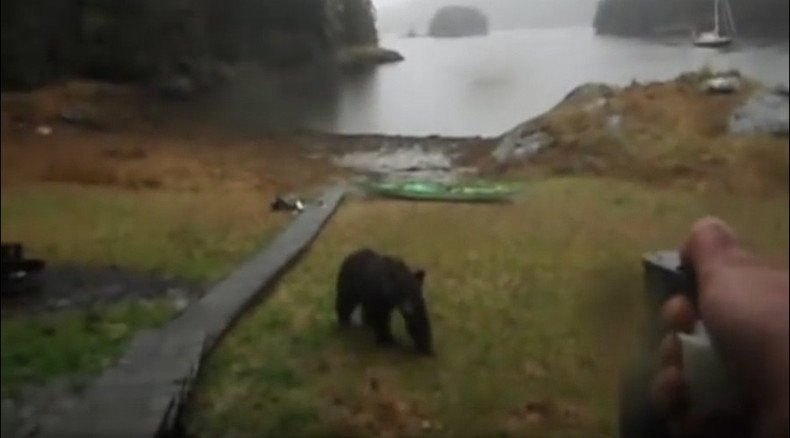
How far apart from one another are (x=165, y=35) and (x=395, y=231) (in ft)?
1.10

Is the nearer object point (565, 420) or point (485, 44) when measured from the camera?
point (565, 420)

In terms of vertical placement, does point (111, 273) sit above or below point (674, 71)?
below

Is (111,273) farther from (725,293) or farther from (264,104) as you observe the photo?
(725,293)

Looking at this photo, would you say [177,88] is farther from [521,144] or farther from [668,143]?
[668,143]

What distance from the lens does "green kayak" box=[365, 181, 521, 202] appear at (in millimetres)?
1200

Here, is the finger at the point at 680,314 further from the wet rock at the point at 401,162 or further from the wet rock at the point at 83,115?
the wet rock at the point at 83,115

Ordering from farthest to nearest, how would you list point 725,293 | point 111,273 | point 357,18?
point 357,18, point 111,273, point 725,293

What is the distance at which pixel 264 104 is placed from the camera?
48.7 inches

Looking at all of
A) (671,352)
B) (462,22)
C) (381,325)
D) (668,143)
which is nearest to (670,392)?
(671,352)

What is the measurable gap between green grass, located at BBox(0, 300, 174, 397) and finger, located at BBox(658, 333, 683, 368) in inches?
21.0

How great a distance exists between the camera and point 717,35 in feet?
3.89

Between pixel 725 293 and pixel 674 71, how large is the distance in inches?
11.2

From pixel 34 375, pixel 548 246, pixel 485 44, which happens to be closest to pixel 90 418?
Result: pixel 34 375

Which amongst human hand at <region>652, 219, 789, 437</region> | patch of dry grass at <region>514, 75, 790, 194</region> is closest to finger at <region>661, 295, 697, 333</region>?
human hand at <region>652, 219, 789, 437</region>
